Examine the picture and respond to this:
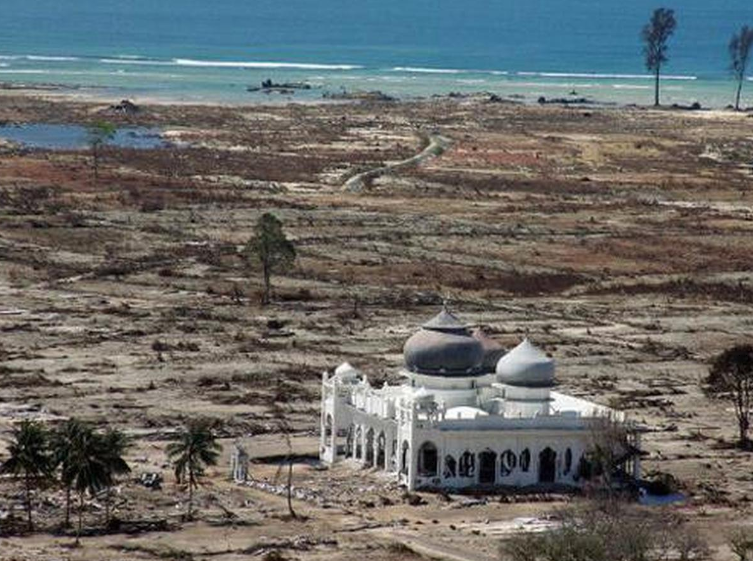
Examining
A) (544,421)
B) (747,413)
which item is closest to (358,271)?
(747,413)

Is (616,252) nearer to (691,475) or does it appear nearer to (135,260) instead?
(135,260)

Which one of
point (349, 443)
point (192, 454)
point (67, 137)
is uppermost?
point (67, 137)

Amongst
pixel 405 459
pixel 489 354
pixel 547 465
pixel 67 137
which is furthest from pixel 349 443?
pixel 67 137

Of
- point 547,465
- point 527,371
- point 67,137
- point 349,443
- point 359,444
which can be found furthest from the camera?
point 67,137

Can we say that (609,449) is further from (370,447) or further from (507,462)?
(370,447)

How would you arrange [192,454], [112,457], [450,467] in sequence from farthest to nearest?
1. [450,467]
2. [192,454]
3. [112,457]

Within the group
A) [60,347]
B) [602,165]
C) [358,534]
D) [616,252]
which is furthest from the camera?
[602,165]
